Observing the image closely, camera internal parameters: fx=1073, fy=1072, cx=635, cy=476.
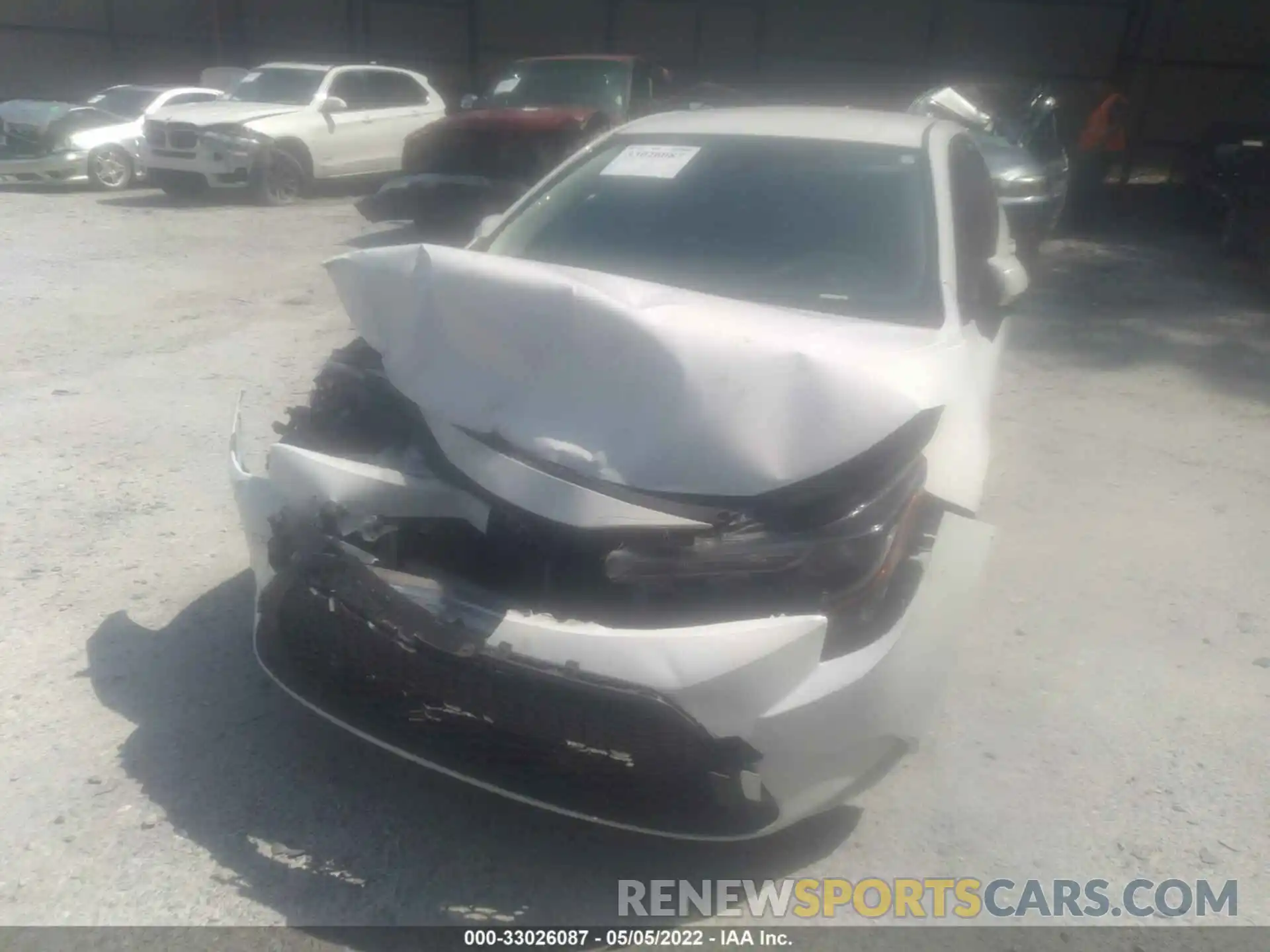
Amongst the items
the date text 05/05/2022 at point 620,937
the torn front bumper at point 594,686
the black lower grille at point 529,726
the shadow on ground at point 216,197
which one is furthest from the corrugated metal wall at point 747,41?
the date text 05/05/2022 at point 620,937

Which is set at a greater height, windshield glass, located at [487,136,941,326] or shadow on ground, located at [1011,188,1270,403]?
windshield glass, located at [487,136,941,326]

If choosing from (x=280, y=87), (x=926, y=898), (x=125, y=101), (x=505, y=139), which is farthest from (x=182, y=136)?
(x=926, y=898)

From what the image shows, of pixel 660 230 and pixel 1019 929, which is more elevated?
pixel 660 230

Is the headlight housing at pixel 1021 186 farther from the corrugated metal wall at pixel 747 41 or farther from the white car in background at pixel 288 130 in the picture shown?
the white car in background at pixel 288 130

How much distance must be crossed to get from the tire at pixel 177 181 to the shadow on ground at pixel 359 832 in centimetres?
1044

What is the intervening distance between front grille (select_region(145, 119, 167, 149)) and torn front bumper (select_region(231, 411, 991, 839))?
36.9 feet

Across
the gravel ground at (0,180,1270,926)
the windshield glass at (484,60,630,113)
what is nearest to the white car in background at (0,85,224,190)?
the windshield glass at (484,60,630,113)

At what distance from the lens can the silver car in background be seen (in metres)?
9.70

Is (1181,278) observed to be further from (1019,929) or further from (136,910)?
(136,910)

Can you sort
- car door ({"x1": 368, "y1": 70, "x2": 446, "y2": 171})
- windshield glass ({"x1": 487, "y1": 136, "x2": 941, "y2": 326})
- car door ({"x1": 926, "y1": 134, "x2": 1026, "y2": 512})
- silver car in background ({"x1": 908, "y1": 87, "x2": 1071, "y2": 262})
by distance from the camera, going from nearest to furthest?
car door ({"x1": 926, "y1": 134, "x2": 1026, "y2": 512})
windshield glass ({"x1": 487, "y1": 136, "x2": 941, "y2": 326})
silver car in background ({"x1": 908, "y1": 87, "x2": 1071, "y2": 262})
car door ({"x1": 368, "y1": 70, "x2": 446, "y2": 171})

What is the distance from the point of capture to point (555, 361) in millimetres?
2797

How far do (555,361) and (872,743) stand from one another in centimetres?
123

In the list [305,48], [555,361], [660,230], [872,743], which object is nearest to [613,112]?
[660,230]

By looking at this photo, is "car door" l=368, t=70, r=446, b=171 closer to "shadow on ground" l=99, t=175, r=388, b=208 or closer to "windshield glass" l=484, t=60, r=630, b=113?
"shadow on ground" l=99, t=175, r=388, b=208
